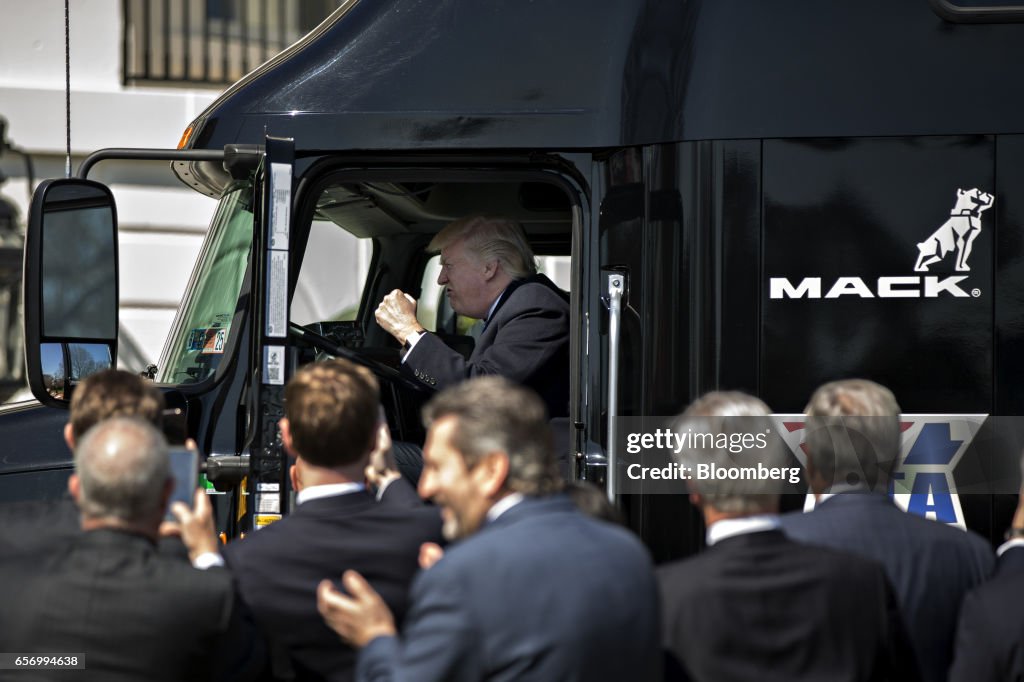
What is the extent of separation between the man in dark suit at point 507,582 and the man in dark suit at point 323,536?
211 millimetres

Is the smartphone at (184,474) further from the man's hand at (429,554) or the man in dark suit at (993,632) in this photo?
the man in dark suit at (993,632)

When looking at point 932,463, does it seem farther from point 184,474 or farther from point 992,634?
point 184,474

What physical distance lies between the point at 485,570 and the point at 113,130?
28.8 ft

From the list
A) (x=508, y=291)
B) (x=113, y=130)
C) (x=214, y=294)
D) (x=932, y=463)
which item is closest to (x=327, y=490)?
(x=214, y=294)

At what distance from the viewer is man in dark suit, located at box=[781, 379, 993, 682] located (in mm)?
2799

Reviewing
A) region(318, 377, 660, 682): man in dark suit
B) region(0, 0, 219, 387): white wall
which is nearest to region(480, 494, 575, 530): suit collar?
region(318, 377, 660, 682): man in dark suit

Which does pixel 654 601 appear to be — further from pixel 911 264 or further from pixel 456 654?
pixel 911 264

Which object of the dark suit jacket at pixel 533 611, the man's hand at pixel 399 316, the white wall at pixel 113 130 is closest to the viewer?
the dark suit jacket at pixel 533 611

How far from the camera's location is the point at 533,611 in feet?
7.06

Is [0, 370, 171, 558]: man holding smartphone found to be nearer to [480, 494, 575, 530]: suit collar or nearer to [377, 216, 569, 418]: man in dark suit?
[480, 494, 575, 530]: suit collar

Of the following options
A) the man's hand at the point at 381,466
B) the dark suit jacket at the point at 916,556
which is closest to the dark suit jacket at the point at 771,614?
the dark suit jacket at the point at 916,556

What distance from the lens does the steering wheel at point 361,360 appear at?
3.97 meters

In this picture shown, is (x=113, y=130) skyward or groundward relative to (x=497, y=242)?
skyward

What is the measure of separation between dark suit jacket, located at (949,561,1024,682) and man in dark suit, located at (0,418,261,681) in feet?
4.91
